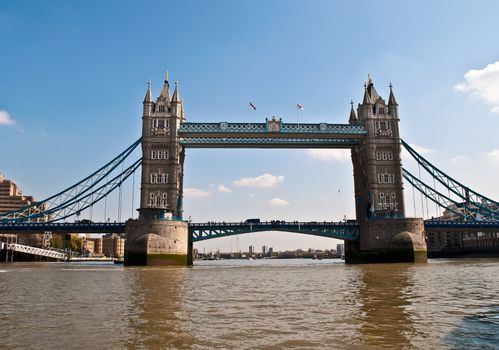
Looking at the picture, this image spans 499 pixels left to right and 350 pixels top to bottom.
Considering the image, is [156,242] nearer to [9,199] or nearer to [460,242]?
[460,242]

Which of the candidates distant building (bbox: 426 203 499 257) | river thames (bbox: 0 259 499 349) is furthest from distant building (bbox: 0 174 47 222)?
river thames (bbox: 0 259 499 349)

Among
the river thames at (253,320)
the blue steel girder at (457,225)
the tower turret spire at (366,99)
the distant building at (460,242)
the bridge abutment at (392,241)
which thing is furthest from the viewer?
the distant building at (460,242)

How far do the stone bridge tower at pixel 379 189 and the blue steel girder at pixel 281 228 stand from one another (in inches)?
101

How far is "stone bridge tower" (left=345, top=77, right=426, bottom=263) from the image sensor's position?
219 feet

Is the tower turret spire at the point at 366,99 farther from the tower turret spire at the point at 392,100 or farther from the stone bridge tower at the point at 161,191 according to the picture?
the stone bridge tower at the point at 161,191

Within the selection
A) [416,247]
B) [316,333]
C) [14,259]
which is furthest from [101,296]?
[14,259]

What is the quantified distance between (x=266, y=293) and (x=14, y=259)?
277ft

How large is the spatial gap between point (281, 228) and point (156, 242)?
858 inches

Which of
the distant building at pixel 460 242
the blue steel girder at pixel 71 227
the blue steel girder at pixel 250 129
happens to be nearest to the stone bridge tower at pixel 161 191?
the blue steel girder at pixel 250 129

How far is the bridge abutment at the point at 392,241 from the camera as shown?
2507 inches

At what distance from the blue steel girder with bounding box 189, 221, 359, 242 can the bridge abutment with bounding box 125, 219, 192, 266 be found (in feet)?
19.2

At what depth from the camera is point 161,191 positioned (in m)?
69.6

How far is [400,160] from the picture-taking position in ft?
245

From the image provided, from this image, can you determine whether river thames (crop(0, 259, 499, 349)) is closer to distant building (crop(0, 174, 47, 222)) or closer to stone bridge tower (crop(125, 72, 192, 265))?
stone bridge tower (crop(125, 72, 192, 265))
